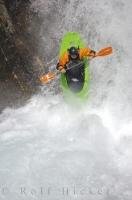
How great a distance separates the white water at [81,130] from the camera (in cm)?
743

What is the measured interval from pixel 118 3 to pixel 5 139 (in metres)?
4.38

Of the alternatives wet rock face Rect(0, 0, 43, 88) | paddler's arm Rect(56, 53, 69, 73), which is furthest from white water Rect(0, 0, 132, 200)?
paddler's arm Rect(56, 53, 69, 73)

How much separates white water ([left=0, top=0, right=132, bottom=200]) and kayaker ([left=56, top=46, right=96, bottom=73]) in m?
1.03

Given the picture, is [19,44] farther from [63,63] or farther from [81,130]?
[81,130]

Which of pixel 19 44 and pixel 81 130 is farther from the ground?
pixel 19 44

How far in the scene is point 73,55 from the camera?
871cm

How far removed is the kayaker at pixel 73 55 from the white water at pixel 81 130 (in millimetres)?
1026

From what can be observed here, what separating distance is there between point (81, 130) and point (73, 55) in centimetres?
144

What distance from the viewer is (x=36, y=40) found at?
10.6 metres

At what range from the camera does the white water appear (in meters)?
7.43

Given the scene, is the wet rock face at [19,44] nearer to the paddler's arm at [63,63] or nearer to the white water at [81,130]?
the white water at [81,130]

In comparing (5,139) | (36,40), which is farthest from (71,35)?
(5,139)

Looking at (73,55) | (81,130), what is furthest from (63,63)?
(81,130)

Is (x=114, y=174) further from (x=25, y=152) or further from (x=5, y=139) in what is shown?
(x=5, y=139)
